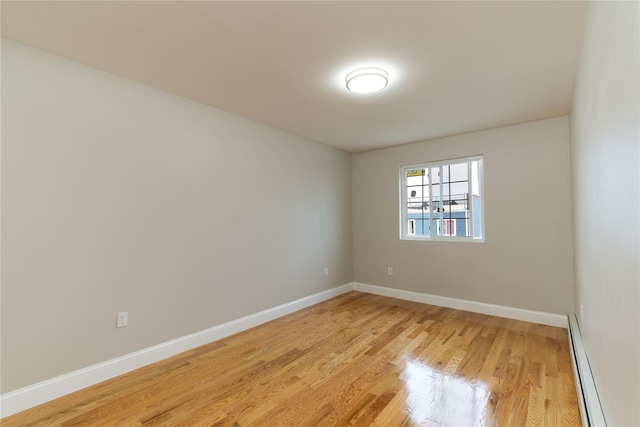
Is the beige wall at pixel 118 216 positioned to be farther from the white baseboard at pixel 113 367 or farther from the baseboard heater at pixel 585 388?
the baseboard heater at pixel 585 388

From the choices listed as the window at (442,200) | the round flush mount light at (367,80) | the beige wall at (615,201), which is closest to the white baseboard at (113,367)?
the window at (442,200)

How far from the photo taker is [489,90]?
102 inches

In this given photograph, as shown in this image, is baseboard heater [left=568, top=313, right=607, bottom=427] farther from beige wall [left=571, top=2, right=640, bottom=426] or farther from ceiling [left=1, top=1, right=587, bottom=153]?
ceiling [left=1, top=1, right=587, bottom=153]

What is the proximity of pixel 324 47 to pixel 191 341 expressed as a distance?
9.03 feet

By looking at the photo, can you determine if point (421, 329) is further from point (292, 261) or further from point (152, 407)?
point (152, 407)

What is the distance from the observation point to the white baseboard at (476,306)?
10.6 ft

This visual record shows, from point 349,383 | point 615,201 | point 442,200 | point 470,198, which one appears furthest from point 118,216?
point 470,198

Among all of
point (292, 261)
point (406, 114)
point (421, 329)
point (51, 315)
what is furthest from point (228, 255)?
point (406, 114)

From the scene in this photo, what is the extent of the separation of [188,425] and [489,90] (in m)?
3.41

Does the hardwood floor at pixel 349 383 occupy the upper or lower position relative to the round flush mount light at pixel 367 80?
lower

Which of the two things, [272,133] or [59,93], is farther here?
[272,133]

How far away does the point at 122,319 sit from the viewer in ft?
7.56

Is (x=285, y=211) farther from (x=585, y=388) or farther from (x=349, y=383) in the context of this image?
(x=585, y=388)

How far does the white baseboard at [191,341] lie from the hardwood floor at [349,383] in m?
0.06
